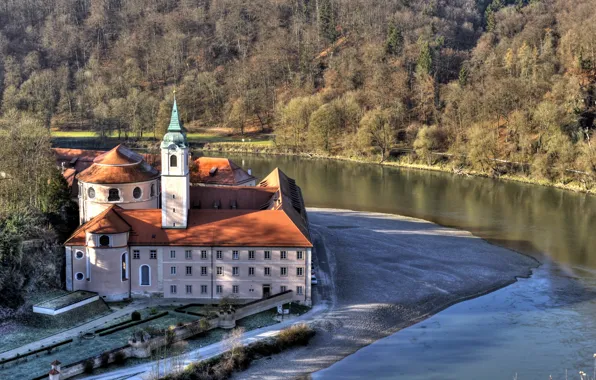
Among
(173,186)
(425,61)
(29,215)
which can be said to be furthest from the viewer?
(425,61)

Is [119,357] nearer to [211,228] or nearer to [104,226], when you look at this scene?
[104,226]

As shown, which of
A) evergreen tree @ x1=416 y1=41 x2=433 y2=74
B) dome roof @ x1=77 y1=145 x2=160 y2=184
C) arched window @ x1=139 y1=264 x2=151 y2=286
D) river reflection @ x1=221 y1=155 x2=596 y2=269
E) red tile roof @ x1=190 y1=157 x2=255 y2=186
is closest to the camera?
arched window @ x1=139 y1=264 x2=151 y2=286

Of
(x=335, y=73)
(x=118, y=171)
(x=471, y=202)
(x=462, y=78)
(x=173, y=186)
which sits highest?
(x=335, y=73)

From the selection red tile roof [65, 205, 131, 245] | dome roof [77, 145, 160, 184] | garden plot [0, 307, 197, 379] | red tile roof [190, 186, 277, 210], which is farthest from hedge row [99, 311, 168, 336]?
red tile roof [190, 186, 277, 210]

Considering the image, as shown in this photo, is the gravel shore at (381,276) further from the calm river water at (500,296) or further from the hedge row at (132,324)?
the hedge row at (132,324)

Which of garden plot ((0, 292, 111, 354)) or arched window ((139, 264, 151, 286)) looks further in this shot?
arched window ((139, 264, 151, 286))

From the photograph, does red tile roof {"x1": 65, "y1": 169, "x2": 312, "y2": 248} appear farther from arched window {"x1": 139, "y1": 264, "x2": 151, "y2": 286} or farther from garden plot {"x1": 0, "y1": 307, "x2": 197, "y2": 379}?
garden plot {"x1": 0, "y1": 307, "x2": 197, "y2": 379}

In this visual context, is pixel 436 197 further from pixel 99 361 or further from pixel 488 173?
pixel 99 361

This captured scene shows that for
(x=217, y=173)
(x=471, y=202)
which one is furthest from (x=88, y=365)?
(x=471, y=202)
